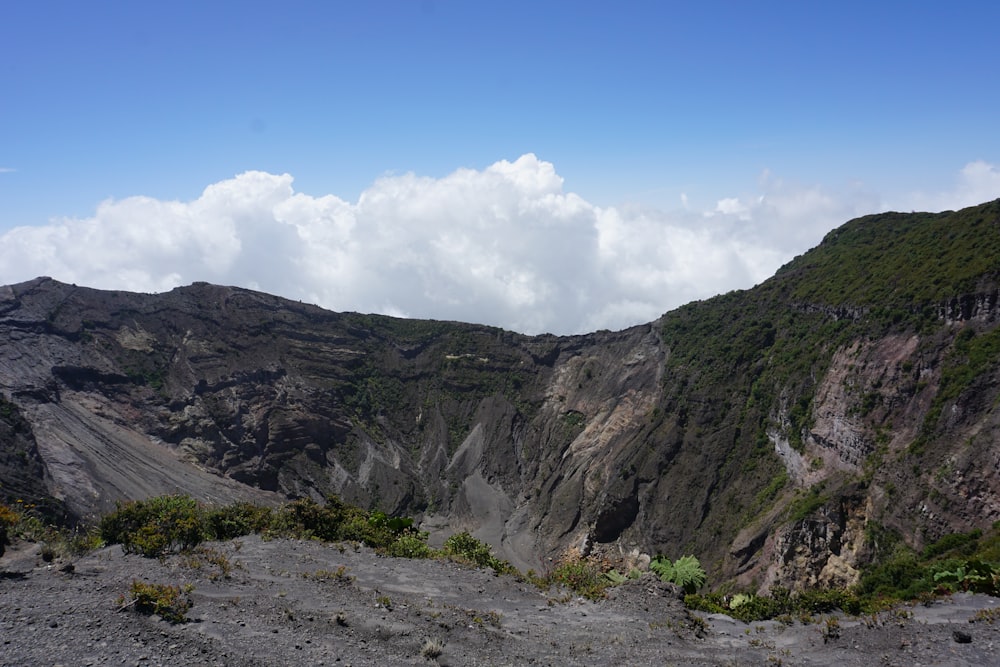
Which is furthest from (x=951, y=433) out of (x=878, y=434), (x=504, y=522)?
(x=504, y=522)

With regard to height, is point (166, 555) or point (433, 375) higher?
point (433, 375)

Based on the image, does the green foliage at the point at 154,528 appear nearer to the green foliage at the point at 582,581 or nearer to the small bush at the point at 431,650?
Answer: the small bush at the point at 431,650

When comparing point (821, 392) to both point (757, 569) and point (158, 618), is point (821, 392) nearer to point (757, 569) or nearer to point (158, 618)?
point (757, 569)

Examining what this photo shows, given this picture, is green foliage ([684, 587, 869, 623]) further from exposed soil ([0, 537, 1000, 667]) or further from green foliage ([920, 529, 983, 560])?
green foliage ([920, 529, 983, 560])

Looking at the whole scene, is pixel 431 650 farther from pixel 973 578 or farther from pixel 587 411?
pixel 587 411

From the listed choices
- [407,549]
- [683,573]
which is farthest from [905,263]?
[407,549]

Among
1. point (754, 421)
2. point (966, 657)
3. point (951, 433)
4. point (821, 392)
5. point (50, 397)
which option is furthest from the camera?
point (50, 397)

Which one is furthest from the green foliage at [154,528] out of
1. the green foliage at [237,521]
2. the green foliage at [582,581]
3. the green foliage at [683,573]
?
the green foliage at [683,573]
